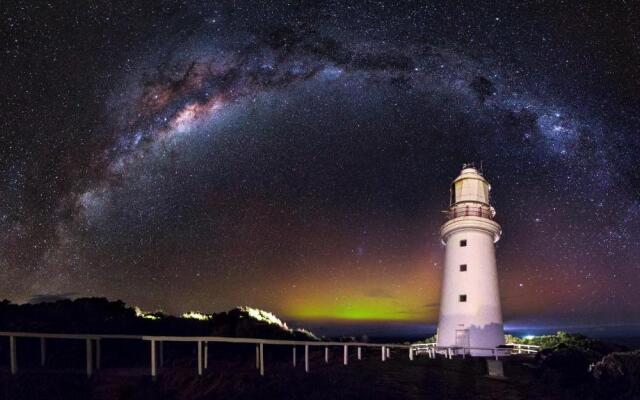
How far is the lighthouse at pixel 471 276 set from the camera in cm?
2098

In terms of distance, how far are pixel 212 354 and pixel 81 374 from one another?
7947mm

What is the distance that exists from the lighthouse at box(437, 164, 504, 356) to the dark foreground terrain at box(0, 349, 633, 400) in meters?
2.06

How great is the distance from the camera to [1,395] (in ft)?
38.7

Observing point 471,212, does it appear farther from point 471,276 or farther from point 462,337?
point 462,337

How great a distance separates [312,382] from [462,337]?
360 inches

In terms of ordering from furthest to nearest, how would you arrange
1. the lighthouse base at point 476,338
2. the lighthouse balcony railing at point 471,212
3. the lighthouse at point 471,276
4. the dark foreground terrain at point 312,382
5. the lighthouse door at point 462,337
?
the lighthouse balcony railing at point 471,212, the lighthouse at point 471,276, the lighthouse door at point 462,337, the lighthouse base at point 476,338, the dark foreground terrain at point 312,382

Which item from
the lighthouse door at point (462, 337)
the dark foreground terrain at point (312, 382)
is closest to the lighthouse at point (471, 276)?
the lighthouse door at point (462, 337)

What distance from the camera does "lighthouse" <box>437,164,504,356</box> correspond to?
2098cm

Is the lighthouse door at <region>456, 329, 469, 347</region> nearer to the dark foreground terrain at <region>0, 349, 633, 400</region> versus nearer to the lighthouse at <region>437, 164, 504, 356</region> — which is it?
the lighthouse at <region>437, 164, 504, 356</region>

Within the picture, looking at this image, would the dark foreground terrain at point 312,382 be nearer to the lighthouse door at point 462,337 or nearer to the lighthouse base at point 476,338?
the lighthouse base at point 476,338

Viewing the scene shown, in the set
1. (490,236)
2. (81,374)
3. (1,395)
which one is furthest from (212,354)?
(490,236)

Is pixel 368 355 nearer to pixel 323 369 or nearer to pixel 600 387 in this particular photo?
pixel 323 369

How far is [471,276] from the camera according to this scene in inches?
844

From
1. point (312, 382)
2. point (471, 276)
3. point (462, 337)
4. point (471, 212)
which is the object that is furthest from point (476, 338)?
point (312, 382)
